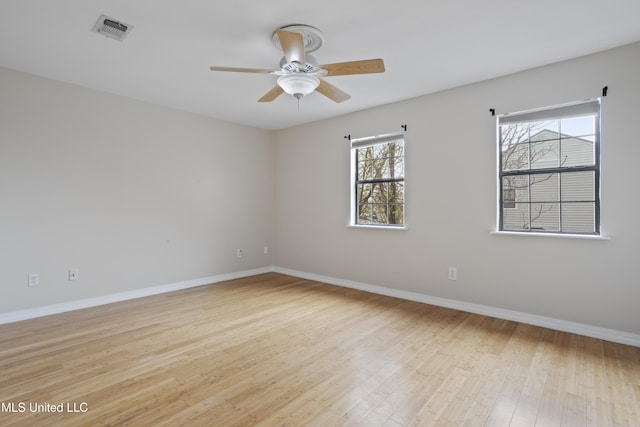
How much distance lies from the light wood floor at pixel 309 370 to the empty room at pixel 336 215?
0.06ft

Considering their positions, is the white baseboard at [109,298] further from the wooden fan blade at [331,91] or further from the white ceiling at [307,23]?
the wooden fan blade at [331,91]

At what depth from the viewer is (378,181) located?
4.36 metres

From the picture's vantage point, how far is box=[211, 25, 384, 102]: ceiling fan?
7.07ft

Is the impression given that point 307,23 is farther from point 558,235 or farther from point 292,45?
point 558,235

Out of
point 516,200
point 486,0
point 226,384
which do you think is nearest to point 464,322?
point 516,200

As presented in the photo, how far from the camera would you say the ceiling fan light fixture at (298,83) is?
2539mm

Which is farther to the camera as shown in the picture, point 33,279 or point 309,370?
point 33,279

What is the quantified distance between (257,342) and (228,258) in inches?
98.8

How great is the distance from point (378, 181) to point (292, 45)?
2.53 m

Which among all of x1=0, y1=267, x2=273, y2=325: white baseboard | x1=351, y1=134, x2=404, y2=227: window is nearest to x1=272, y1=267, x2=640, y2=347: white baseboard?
x1=351, y1=134, x2=404, y2=227: window

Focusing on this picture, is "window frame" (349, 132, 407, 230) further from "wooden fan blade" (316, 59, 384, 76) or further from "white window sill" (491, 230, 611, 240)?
"wooden fan blade" (316, 59, 384, 76)

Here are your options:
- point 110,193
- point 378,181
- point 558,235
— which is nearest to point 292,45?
point 378,181

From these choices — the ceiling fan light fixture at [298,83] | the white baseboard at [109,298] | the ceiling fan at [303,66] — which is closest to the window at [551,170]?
the ceiling fan at [303,66]

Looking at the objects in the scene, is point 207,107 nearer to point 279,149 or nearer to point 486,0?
point 279,149
